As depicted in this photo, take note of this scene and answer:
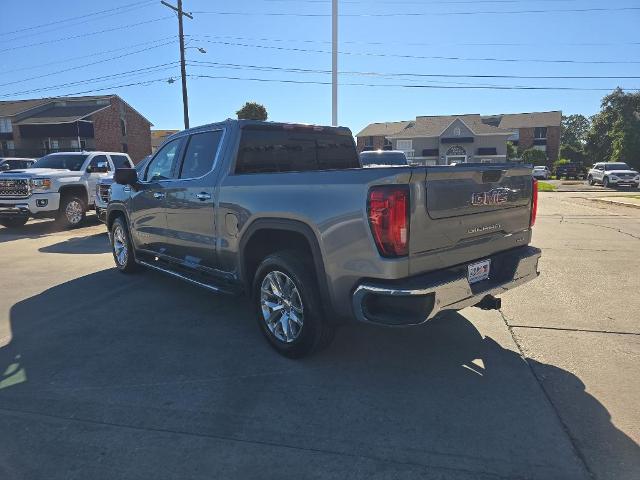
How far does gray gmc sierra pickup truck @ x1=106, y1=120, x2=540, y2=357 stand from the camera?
9.46 ft

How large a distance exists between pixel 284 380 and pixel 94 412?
4.14 ft

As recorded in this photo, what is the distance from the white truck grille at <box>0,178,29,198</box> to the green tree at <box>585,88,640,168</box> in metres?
48.0

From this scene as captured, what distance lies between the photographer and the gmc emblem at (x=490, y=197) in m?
3.31

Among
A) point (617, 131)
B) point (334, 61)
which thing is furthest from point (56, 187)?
point (617, 131)

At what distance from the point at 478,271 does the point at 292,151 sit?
2342mm

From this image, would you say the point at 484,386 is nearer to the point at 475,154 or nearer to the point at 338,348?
the point at 338,348

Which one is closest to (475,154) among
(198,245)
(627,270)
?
(627,270)

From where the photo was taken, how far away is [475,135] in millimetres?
54750

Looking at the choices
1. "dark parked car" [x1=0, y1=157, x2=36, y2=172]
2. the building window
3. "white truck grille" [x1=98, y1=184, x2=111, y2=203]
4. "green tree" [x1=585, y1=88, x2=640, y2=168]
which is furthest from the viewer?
the building window

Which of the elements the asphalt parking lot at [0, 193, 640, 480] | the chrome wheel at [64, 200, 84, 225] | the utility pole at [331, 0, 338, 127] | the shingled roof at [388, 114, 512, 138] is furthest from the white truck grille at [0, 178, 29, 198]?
the shingled roof at [388, 114, 512, 138]

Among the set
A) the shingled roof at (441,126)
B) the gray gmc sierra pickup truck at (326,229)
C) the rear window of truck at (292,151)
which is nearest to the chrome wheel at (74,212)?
the gray gmc sierra pickup truck at (326,229)

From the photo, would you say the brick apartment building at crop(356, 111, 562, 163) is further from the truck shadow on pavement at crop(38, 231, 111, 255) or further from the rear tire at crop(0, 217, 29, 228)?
the truck shadow on pavement at crop(38, 231, 111, 255)

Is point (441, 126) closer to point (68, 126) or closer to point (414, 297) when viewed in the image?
point (68, 126)

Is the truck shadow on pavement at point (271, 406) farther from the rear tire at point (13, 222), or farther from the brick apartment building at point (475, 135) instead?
the brick apartment building at point (475, 135)
